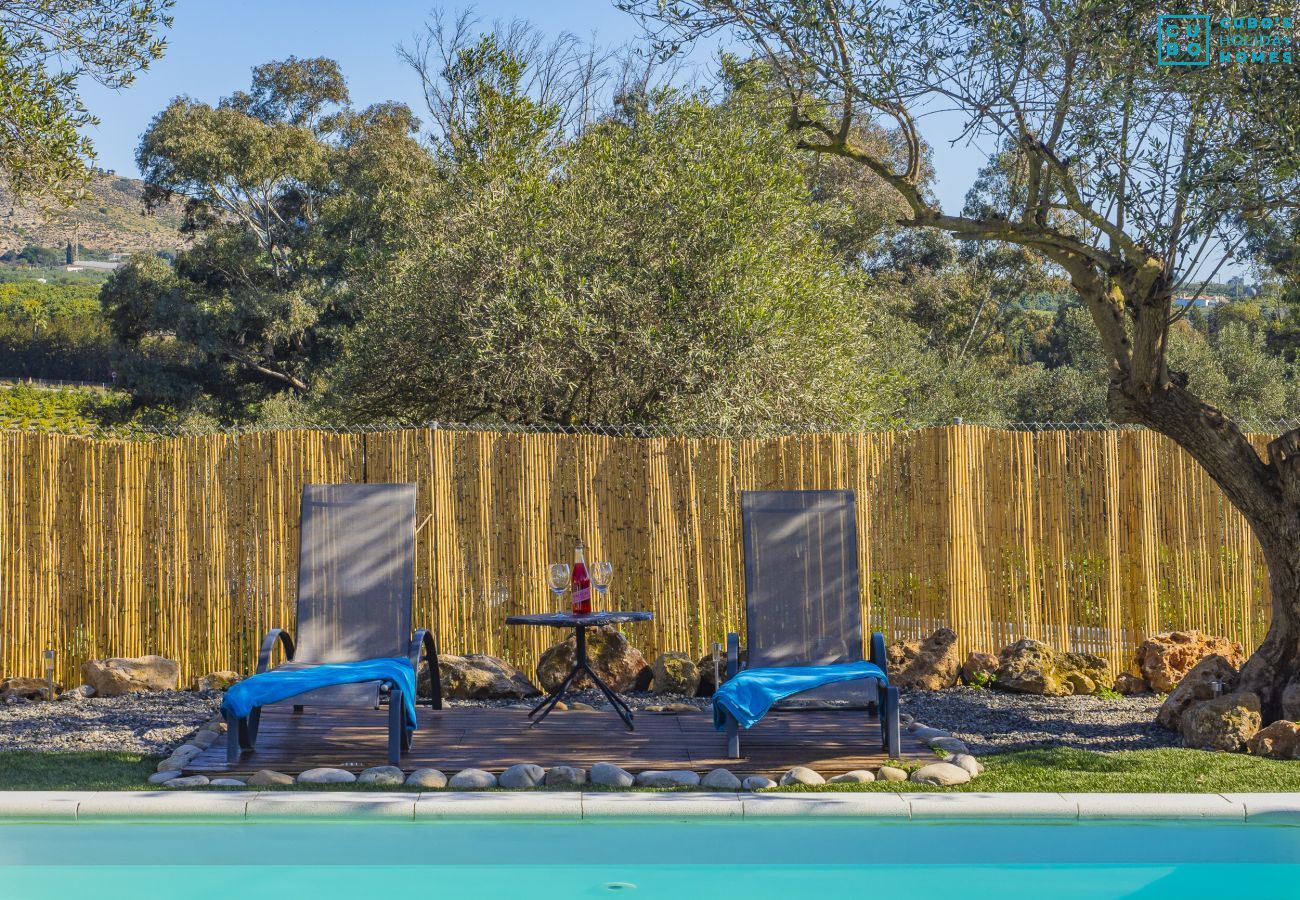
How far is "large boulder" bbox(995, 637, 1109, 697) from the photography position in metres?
6.77

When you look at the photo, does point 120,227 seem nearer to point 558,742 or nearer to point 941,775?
point 558,742

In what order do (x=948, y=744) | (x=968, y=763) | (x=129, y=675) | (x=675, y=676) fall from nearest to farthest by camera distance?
(x=968, y=763), (x=948, y=744), (x=675, y=676), (x=129, y=675)

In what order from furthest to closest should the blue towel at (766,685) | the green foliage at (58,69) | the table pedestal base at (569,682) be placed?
the green foliage at (58,69) → the table pedestal base at (569,682) → the blue towel at (766,685)

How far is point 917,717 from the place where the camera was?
6.12m

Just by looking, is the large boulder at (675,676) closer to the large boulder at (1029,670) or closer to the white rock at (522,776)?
the large boulder at (1029,670)

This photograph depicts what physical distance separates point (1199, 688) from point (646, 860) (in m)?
3.06

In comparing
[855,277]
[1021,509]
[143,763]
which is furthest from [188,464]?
[855,277]

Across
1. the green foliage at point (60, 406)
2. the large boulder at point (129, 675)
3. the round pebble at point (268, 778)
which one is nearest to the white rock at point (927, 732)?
the round pebble at point (268, 778)

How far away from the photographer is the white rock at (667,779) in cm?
470

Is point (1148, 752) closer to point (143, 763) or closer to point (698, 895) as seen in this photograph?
point (698, 895)

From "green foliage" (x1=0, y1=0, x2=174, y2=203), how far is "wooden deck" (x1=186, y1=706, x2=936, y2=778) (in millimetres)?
3931

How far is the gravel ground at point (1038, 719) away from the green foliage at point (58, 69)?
6044 millimetres

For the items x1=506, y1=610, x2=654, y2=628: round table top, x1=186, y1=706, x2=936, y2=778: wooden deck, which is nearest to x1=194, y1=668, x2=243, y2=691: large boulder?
x1=186, y1=706, x2=936, y2=778: wooden deck

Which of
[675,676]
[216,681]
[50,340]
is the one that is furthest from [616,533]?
[50,340]
